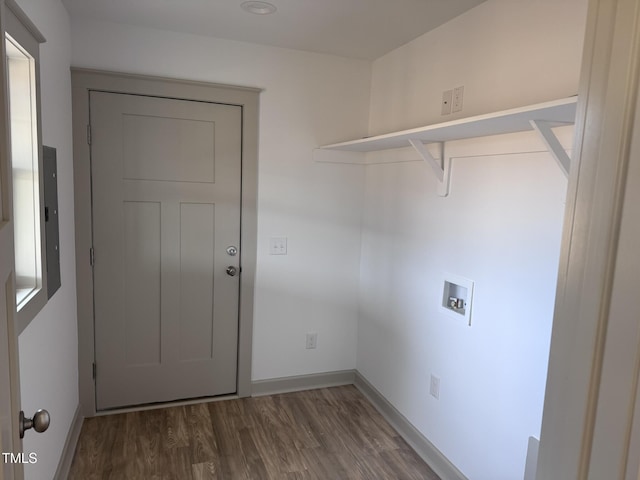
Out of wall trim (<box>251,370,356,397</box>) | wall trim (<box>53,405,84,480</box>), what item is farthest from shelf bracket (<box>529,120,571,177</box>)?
wall trim (<box>53,405,84,480</box>)

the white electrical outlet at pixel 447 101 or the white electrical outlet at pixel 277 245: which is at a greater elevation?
the white electrical outlet at pixel 447 101

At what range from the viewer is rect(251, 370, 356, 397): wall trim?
3125 mm

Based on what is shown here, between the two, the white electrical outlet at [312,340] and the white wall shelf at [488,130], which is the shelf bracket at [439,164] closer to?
the white wall shelf at [488,130]

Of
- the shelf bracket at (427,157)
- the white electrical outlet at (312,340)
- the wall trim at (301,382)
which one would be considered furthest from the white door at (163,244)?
the shelf bracket at (427,157)

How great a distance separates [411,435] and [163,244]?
1.89m

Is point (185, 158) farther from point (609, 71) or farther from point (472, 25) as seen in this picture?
point (609, 71)

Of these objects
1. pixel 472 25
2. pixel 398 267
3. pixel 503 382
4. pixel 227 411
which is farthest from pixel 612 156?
pixel 227 411

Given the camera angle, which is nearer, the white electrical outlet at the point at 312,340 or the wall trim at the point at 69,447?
the wall trim at the point at 69,447

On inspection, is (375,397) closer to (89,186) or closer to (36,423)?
(89,186)

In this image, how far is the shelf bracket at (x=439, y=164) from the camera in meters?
2.21

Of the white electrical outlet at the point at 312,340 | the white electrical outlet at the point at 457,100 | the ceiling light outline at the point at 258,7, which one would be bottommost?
the white electrical outlet at the point at 312,340

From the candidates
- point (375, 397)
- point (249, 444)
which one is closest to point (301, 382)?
point (375, 397)

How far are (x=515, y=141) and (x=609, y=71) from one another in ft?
4.42

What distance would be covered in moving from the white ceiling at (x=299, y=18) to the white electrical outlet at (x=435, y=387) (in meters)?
1.87
